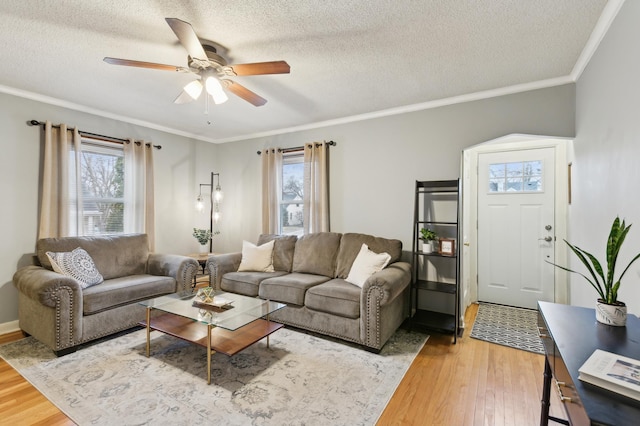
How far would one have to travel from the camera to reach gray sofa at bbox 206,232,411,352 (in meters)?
2.74

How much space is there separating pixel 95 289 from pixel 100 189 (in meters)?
1.59

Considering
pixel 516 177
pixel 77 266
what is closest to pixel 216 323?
pixel 77 266

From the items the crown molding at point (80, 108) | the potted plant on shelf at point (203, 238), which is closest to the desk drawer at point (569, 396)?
the potted plant on shelf at point (203, 238)

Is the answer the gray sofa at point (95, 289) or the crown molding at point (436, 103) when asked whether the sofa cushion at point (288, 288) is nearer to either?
the gray sofa at point (95, 289)

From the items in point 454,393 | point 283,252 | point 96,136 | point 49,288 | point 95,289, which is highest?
point 96,136

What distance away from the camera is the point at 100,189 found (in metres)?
3.92

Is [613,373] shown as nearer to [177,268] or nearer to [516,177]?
[177,268]

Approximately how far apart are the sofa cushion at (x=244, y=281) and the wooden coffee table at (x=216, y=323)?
1.61ft

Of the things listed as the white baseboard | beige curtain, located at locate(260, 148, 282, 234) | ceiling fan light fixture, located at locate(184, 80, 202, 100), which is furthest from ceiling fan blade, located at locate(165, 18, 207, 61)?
the white baseboard

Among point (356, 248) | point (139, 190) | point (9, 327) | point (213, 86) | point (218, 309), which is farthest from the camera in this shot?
point (139, 190)

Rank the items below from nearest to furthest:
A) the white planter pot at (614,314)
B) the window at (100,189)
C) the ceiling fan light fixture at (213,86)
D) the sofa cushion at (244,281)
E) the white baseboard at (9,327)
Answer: the white planter pot at (614,314) → the ceiling fan light fixture at (213,86) → the white baseboard at (9,327) → the sofa cushion at (244,281) → the window at (100,189)

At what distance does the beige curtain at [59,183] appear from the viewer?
333cm

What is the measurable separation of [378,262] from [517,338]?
5.23ft

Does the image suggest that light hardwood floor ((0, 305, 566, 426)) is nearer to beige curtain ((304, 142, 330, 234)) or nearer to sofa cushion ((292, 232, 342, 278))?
sofa cushion ((292, 232, 342, 278))
